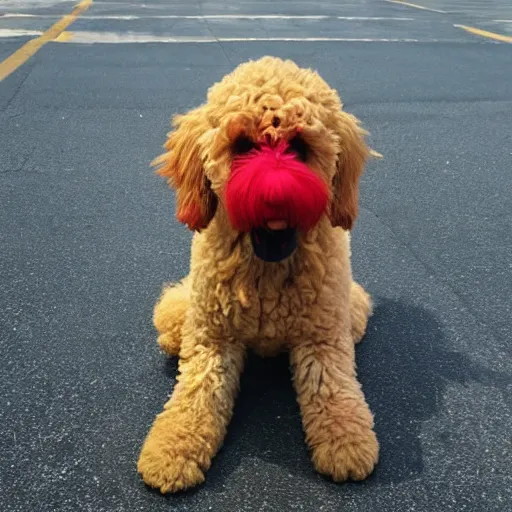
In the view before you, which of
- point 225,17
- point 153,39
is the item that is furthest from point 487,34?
point 153,39

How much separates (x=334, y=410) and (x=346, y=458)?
19cm

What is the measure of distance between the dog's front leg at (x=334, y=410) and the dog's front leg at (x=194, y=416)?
0.26 metres

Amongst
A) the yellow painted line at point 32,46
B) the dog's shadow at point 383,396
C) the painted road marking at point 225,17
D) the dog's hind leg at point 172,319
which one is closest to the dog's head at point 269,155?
the dog's hind leg at point 172,319

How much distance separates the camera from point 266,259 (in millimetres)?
2271

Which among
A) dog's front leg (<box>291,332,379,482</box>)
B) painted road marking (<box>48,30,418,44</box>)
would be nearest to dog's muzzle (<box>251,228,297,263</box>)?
dog's front leg (<box>291,332,379,482</box>)

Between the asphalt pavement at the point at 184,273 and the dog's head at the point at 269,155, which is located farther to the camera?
the asphalt pavement at the point at 184,273

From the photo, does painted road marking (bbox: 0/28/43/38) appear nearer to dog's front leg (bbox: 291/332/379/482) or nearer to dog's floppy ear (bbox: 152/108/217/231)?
dog's floppy ear (bbox: 152/108/217/231)

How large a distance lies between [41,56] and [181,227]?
17.8 ft

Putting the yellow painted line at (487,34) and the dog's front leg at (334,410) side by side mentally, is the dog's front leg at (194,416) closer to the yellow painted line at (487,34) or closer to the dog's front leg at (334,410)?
the dog's front leg at (334,410)

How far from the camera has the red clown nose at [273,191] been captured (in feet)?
6.55

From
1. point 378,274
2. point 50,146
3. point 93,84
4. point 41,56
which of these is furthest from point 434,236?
point 41,56

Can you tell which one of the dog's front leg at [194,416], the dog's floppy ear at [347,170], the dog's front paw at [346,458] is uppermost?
the dog's floppy ear at [347,170]

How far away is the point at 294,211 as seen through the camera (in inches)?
80.3

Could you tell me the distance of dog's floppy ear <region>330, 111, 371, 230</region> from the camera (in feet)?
7.49
